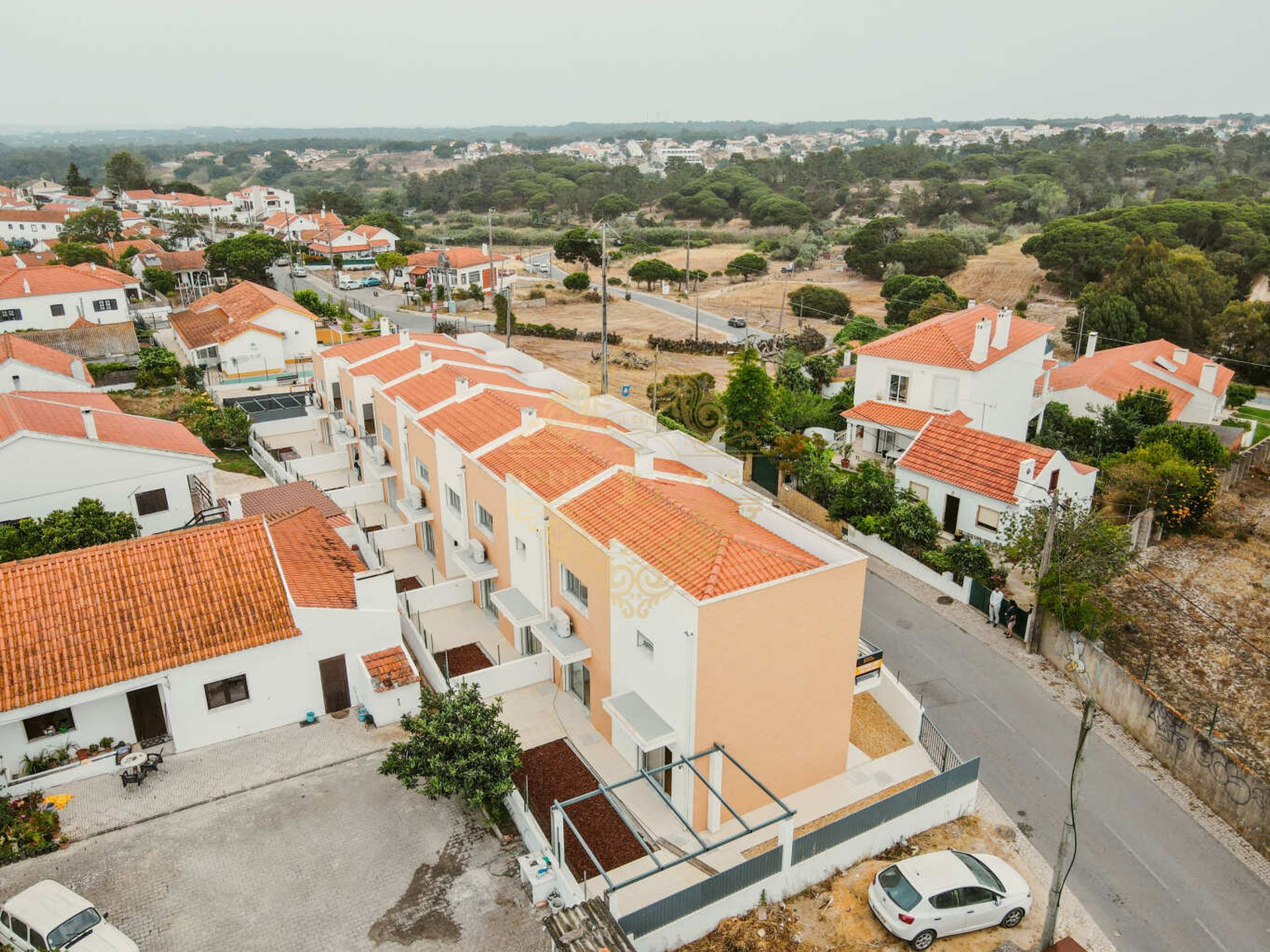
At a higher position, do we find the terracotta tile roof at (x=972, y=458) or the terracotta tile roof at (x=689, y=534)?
the terracotta tile roof at (x=689, y=534)

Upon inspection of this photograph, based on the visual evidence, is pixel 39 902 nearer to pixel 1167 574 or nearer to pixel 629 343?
pixel 1167 574

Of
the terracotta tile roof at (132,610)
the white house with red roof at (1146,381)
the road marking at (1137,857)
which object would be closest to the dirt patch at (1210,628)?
the road marking at (1137,857)

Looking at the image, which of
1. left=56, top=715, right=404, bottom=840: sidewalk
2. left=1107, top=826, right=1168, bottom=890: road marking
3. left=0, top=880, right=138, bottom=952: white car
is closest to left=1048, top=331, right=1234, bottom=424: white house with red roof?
left=1107, top=826, right=1168, bottom=890: road marking

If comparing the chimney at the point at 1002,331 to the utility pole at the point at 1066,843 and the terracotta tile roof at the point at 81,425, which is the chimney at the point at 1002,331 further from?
the terracotta tile roof at the point at 81,425

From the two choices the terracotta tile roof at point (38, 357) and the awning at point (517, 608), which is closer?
the awning at point (517, 608)

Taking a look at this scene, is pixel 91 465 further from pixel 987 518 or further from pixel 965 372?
pixel 965 372

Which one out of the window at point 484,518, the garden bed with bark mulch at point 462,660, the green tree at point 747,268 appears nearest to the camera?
the garden bed with bark mulch at point 462,660

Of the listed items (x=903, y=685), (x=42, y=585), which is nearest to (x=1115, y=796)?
(x=903, y=685)
